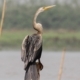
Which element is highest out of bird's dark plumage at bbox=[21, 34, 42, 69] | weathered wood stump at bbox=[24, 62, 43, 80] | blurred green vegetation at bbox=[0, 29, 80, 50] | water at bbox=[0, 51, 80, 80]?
bird's dark plumage at bbox=[21, 34, 42, 69]

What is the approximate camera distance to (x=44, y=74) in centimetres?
1396

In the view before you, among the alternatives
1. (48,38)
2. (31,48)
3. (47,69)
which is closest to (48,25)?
(48,38)

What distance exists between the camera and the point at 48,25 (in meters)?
29.5

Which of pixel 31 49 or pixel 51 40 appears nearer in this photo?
pixel 31 49

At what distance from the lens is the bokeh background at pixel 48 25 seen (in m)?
24.0

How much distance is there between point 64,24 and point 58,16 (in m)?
1.44

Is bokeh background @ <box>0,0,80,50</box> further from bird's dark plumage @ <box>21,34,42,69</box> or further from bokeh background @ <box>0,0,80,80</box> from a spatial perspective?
bird's dark plumage @ <box>21,34,42,69</box>

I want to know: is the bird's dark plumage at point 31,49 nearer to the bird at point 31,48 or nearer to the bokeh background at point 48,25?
the bird at point 31,48

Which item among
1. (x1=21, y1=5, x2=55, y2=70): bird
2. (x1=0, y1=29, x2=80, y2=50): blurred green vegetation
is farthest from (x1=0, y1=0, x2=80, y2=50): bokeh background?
(x1=21, y1=5, x2=55, y2=70): bird

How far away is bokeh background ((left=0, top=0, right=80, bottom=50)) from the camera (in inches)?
947

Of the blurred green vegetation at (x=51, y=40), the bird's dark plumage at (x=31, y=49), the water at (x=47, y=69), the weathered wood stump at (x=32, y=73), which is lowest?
the water at (x=47, y=69)

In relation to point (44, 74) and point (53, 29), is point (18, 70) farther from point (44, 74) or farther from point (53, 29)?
point (53, 29)

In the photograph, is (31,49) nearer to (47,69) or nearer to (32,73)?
(32,73)

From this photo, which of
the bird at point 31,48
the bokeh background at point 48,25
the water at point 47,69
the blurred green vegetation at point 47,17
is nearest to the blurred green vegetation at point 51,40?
the bokeh background at point 48,25
